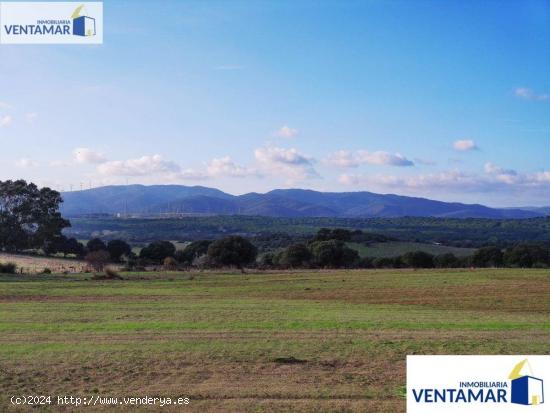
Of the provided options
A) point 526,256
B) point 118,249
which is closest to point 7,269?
point 118,249

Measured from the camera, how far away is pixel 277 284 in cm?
3600

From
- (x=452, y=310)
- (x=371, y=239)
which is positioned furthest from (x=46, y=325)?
(x=371, y=239)

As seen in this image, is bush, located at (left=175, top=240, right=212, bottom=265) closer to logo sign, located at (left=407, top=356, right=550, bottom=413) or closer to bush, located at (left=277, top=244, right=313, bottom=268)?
bush, located at (left=277, top=244, right=313, bottom=268)

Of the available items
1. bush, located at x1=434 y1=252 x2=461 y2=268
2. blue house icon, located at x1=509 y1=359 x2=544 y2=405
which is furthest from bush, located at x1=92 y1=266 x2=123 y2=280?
bush, located at x1=434 y1=252 x2=461 y2=268

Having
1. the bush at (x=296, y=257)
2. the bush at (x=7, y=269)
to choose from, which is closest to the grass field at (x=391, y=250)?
the bush at (x=296, y=257)

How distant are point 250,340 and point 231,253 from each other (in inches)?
1676

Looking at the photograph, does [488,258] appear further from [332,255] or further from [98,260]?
[98,260]

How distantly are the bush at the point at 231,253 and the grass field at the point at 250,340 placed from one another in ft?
87.5

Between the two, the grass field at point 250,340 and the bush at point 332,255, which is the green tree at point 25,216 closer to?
the bush at point 332,255

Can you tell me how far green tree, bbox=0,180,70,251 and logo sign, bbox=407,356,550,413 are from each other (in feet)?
220

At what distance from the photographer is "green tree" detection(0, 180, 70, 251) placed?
70.2 meters

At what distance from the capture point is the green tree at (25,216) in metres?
70.2

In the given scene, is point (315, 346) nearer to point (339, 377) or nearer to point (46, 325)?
point (339, 377)

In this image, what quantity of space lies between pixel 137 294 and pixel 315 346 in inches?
639
